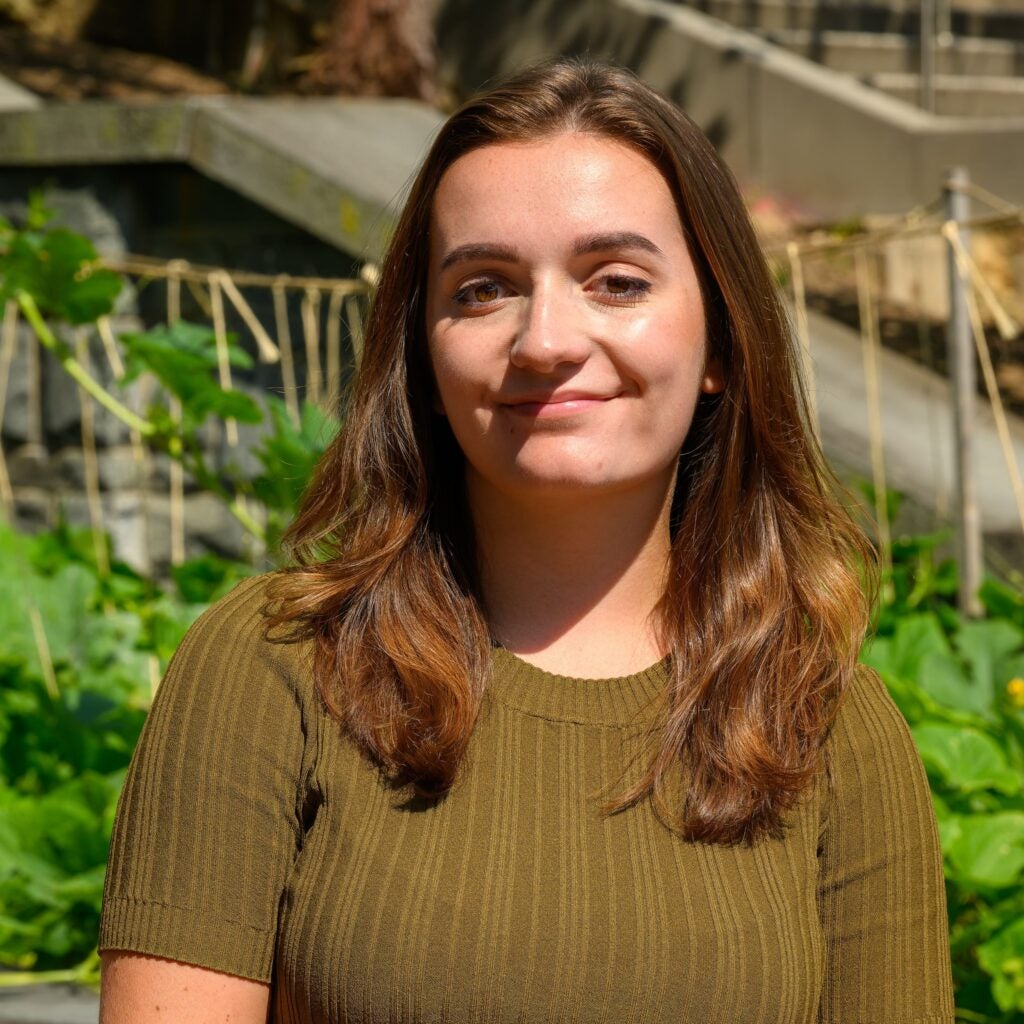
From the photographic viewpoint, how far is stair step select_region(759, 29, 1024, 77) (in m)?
8.45

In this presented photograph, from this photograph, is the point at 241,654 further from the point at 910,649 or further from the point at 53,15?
the point at 53,15

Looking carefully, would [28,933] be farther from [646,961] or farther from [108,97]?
[108,97]

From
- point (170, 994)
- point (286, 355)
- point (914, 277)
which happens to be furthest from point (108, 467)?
point (914, 277)

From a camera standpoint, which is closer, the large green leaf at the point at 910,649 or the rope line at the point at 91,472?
the large green leaf at the point at 910,649

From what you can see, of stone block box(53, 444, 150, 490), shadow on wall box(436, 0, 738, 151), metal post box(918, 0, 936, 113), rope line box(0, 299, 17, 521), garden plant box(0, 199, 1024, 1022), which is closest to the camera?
garden plant box(0, 199, 1024, 1022)

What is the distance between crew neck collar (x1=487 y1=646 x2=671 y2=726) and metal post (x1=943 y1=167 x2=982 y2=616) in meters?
1.73

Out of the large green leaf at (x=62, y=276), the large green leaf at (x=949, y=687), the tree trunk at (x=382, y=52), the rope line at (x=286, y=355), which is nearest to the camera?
the large green leaf at (x=949, y=687)

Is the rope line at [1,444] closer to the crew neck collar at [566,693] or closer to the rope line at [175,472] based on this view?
the rope line at [175,472]

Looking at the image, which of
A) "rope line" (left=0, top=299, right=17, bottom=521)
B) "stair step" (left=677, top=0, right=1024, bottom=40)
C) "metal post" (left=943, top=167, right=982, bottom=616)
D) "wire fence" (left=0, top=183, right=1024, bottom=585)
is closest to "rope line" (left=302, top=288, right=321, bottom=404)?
"wire fence" (left=0, top=183, right=1024, bottom=585)

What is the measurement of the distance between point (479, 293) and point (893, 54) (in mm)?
7679

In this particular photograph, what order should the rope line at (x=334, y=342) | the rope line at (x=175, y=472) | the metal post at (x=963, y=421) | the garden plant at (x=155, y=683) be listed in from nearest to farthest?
the garden plant at (x=155, y=683), the metal post at (x=963, y=421), the rope line at (x=175, y=472), the rope line at (x=334, y=342)

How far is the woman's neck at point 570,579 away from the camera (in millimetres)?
1706

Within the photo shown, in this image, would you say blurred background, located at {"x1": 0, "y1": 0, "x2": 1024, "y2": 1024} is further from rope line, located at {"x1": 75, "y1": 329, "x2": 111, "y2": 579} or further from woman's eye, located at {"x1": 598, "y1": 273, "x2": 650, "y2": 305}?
woman's eye, located at {"x1": 598, "y1": 273, "x2": 650, "y2": 305}

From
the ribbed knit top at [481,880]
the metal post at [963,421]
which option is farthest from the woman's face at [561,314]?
the metal post at [963,421]
